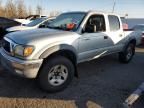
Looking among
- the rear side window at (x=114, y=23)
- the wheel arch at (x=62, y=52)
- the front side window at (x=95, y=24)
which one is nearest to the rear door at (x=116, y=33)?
the rear side window at (x=114, y=23)

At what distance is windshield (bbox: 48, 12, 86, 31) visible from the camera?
5.50m

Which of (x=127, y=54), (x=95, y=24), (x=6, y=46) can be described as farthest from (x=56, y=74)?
(x=127, y=54)

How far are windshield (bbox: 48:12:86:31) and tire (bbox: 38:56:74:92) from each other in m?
1.01

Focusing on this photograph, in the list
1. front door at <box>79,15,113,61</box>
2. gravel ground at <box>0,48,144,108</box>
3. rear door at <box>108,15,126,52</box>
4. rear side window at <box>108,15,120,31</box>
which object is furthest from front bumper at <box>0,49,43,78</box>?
rear side window at <box>108,15,120,31</box>

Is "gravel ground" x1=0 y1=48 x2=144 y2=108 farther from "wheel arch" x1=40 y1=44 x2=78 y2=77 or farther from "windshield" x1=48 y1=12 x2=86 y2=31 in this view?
"windshield" x1=48 y1=12 x2=86 y2=31

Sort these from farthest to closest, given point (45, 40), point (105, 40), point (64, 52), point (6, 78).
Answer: point (105, 40)
point (6, 78)
point (64, 52)
point (45, 40)

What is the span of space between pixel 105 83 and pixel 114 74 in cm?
96

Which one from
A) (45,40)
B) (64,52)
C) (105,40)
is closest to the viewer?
(45,40)

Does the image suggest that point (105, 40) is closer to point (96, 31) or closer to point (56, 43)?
point (96, 31)

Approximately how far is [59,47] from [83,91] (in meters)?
1.22

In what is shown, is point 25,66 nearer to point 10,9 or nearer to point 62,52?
point 62,52

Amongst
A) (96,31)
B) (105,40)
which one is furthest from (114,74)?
(96,31)

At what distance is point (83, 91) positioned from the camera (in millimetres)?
5078

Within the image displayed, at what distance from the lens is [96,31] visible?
5.88 m
